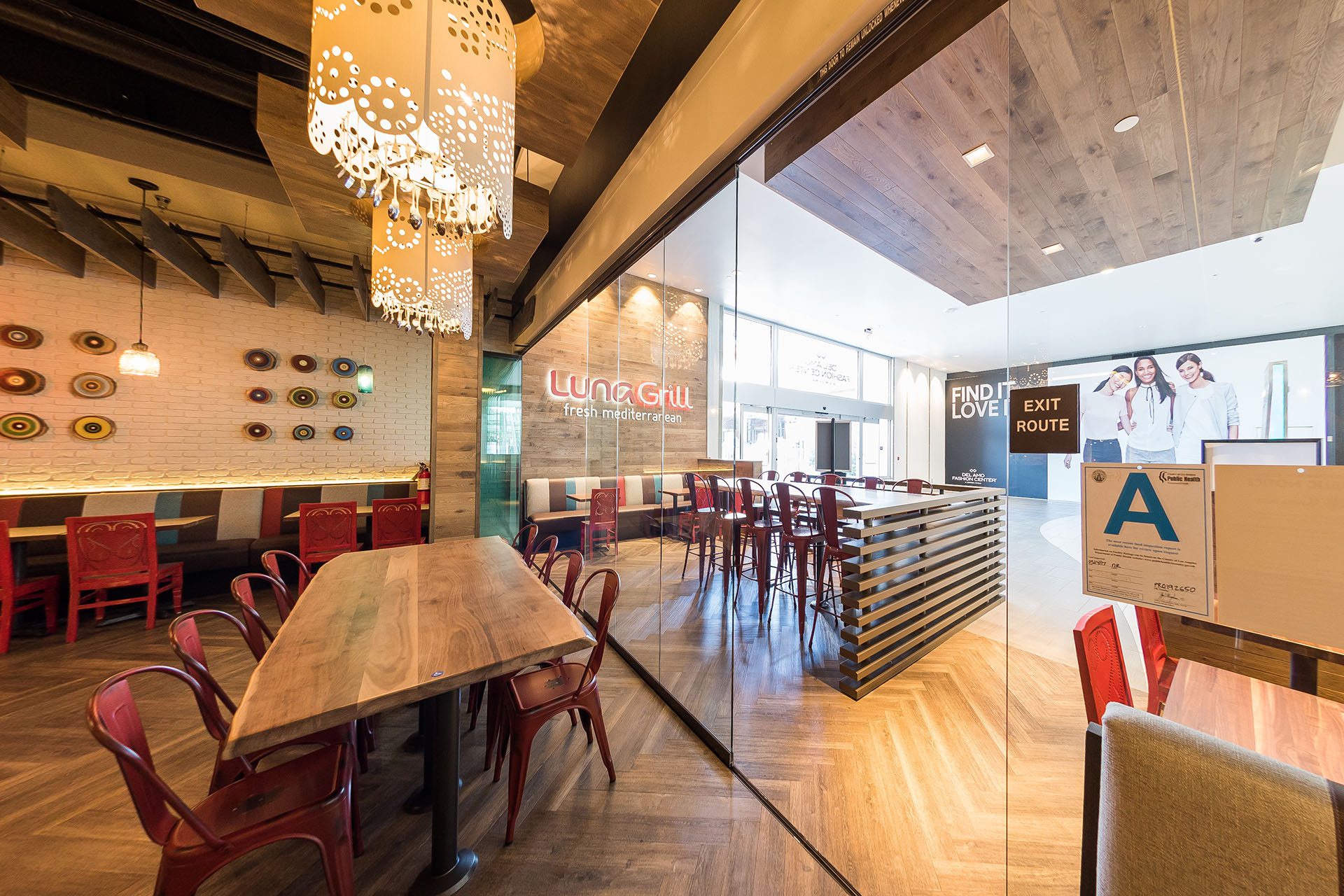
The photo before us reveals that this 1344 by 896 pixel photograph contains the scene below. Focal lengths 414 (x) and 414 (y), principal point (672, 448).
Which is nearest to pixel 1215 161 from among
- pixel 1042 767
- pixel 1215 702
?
pixel 1215 702

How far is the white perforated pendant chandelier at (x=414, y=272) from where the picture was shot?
2.38m

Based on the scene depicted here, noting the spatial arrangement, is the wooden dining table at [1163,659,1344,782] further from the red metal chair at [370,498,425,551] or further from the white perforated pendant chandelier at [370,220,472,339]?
the red metal chair at [370,498,425,551]

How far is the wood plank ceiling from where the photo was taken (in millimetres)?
735

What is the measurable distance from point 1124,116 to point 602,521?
375cm

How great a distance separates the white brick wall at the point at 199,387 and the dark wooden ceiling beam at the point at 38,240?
0.23 metres

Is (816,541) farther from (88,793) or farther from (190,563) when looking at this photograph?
(190,563)

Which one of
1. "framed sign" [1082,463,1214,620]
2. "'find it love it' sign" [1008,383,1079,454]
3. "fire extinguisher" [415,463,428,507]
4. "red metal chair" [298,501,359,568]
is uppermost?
"'find it love it' sign" [1008,383,1079,454]

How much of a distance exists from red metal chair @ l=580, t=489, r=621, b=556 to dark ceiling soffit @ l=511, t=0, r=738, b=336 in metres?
2.53

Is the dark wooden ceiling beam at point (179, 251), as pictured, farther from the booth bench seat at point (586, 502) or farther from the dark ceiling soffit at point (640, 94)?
the booth bench seat at point (586, 502)

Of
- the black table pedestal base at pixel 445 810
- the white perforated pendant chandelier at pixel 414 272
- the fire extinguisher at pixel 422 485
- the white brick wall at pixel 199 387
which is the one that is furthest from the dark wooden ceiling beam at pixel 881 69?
the white brick wall at pixel 199 387

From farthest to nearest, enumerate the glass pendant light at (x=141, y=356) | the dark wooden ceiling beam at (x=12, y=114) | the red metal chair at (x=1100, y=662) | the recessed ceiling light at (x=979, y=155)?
the glass pendant light at (x=141, y=356)
the dark wooden ceiling beam at (x=12, y=114)
the recessed ceiling light at (x=979, y=155)
the red metal chair at (x=1100, y=662)

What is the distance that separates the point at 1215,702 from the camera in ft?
2.54

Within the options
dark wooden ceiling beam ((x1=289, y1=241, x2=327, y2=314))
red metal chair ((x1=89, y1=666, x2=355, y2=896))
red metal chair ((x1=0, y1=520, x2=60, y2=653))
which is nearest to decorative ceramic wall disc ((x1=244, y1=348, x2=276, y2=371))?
dark wooden ceiling beam ((x1=289, y1=241, x2=327, y2=314))

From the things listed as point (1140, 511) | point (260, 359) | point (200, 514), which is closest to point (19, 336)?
point (260, 359)
